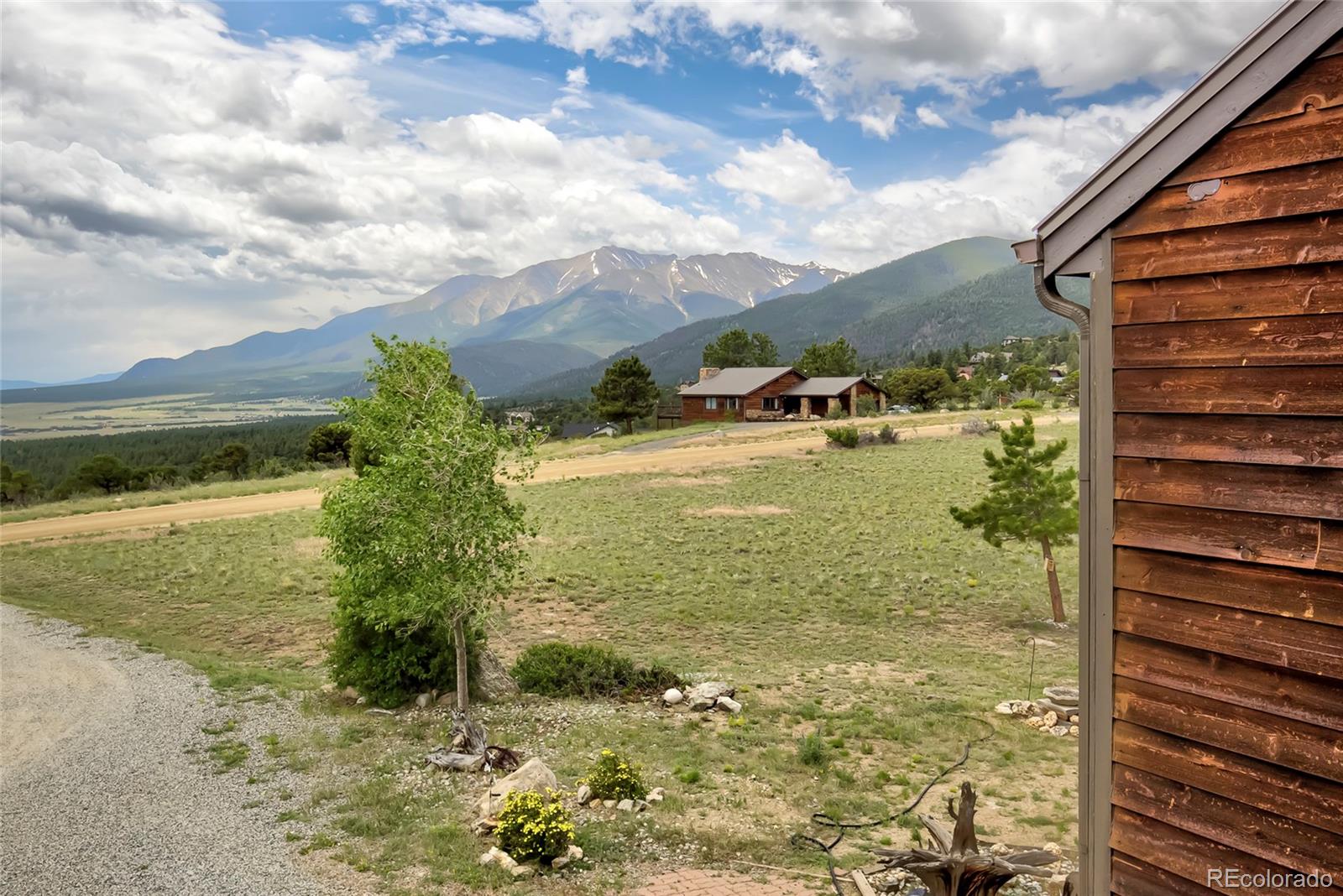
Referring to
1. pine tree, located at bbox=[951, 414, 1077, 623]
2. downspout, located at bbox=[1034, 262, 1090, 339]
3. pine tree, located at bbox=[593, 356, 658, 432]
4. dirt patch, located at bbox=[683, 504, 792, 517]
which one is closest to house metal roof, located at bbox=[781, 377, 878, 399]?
pine tree, located at bbox=[593, 356, 658, 432]

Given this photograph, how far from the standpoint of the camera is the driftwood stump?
22.0ft

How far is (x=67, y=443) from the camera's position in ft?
416

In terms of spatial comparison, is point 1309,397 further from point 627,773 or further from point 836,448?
point 836,448

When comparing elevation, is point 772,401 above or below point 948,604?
above

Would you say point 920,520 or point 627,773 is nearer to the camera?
point 627,773

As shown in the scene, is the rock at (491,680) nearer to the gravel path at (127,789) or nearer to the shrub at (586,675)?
the shrub at (586,675)

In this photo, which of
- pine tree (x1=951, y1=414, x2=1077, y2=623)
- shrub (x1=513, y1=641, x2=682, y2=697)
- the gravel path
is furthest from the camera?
pine tree (x1=951, y1=414, x2=1077, y2=623)

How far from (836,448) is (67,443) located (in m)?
133

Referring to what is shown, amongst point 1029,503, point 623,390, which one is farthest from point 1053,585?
point 623,390

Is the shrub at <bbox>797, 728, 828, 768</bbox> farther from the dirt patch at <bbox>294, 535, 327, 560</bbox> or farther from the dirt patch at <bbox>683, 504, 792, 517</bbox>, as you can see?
the dirt patch at <bbox>294, 535, 327, 560</bbox>

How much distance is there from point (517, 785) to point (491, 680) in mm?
4935

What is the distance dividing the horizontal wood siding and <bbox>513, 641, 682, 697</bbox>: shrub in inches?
397

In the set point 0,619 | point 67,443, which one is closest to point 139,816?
point 0,619

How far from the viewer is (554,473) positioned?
43.8m
